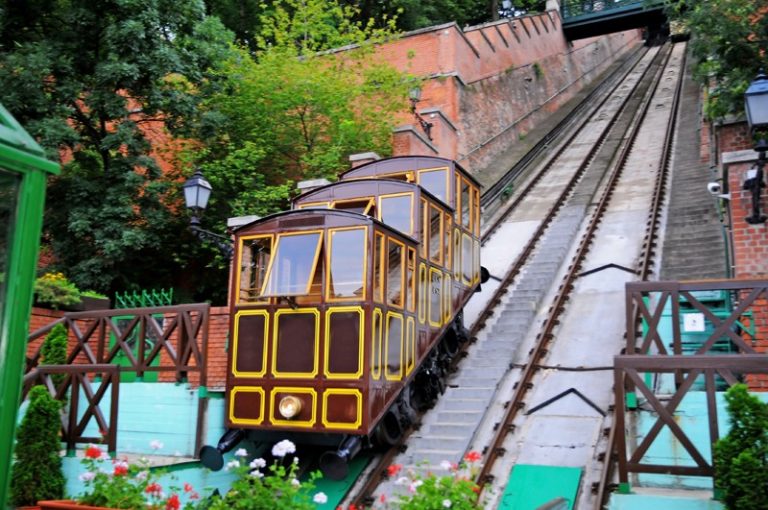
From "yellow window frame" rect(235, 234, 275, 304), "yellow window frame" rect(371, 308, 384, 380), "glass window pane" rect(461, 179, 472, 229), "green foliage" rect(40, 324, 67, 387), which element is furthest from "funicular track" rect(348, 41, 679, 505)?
"green foliage" rect(40, 324, 67, 387)

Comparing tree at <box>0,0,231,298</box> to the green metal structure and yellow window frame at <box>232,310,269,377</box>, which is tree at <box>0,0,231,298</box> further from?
the green metal structure

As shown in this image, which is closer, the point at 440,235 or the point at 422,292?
the point at 422,292

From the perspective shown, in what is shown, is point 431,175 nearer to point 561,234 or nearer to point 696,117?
point 561,234

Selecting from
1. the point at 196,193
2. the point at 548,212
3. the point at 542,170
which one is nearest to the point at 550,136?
the point at 542,170

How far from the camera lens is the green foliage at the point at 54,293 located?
9547 millimetres

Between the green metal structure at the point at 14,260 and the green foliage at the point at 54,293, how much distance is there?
7871 millimetres

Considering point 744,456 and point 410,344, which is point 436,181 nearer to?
point 410,344

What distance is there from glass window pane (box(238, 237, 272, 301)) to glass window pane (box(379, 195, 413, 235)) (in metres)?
1.86

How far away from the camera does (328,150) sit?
47.5 ft

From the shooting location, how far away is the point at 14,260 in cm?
232

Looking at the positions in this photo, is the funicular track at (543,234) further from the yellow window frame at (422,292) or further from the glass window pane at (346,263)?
the glass window pane at (346,263)

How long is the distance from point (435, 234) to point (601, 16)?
31878mm

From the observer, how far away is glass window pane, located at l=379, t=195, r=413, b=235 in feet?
30.0

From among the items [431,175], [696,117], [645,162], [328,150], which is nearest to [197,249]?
[328,150]
